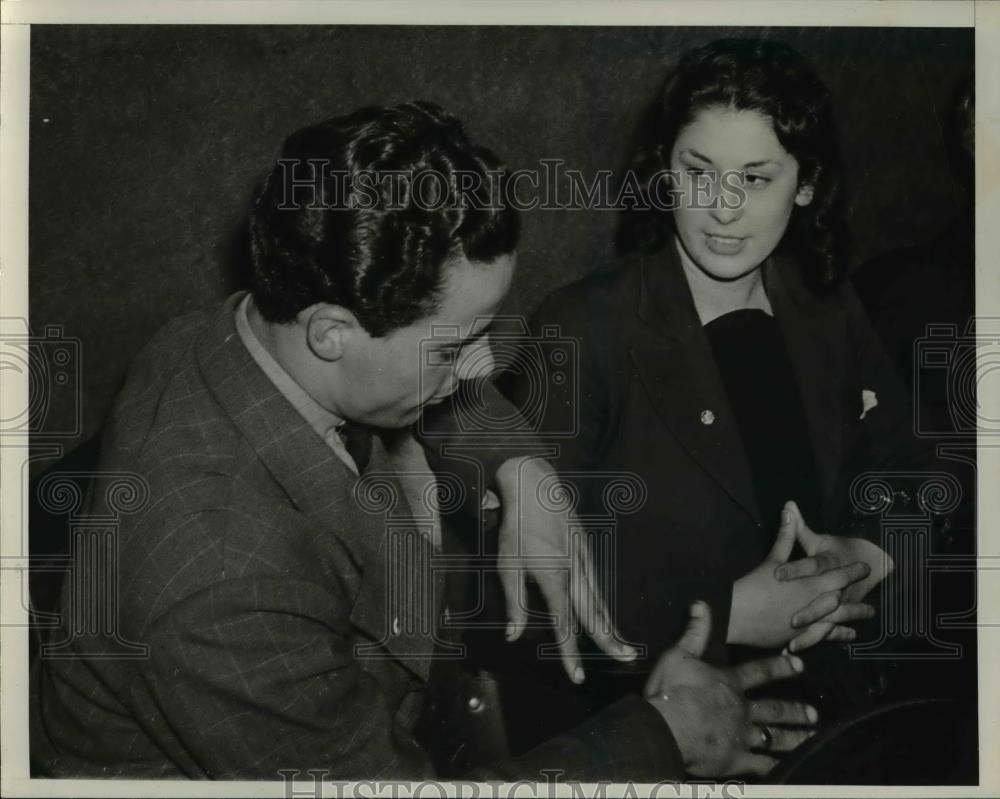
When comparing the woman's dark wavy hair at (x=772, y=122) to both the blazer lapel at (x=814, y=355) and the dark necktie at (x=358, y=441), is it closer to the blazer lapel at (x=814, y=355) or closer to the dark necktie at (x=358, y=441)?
the blazer lapel at (x=814, y=355)

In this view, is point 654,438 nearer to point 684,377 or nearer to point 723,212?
point 684,377

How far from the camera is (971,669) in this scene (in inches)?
70.4

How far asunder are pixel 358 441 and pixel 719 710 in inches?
28.7

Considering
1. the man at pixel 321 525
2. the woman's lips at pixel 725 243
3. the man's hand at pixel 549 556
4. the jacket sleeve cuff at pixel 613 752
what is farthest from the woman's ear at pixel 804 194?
the jacket sleeve cuff at pixel 613 752

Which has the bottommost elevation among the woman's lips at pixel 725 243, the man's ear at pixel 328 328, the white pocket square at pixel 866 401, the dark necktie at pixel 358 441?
the dark necktie at pixel 358 441

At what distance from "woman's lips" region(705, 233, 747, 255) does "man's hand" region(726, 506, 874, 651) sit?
1.45 feet

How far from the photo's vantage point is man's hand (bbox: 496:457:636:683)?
1.73m

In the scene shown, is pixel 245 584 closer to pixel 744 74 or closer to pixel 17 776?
pixel 17 776

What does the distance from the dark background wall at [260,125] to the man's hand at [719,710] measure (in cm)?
63

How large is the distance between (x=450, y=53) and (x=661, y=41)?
0.35 meters

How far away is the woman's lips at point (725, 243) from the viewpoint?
1734mm

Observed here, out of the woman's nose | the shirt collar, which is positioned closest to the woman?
the woman's nose

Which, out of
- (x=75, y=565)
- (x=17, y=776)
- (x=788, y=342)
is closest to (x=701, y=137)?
(x=788, y=342)

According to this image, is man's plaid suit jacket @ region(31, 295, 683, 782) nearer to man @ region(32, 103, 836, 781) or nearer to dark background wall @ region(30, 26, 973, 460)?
man @ region(32, 103, 836, 781)
